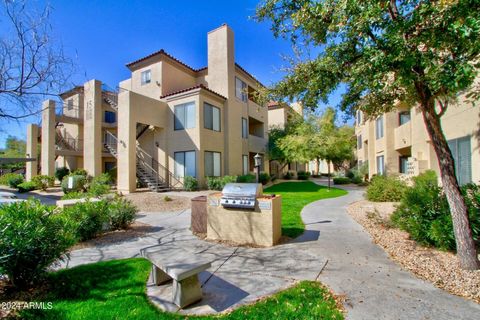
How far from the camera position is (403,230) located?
6.75 metres

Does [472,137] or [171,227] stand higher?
[472,137]

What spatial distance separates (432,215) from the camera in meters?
5.77

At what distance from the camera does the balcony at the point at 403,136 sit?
15578mm

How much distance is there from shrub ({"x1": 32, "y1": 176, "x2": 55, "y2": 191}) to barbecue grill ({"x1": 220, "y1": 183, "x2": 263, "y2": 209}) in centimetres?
2068

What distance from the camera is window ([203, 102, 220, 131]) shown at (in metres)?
17.6

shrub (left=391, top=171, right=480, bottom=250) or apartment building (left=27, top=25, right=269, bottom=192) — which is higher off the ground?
apartment building (left=27, top=25, right=269, bottom=192)

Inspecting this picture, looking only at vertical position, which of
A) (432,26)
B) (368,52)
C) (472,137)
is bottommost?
(472,137)

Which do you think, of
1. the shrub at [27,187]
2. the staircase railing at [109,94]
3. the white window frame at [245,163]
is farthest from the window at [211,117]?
the shrub at [27,187]

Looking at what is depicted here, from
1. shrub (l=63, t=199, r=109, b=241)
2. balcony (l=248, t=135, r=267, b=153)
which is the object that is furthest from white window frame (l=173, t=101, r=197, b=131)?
shrub (l=63, t=199, r=109, b=241)

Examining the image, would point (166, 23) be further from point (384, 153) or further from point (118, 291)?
point (384, 153)

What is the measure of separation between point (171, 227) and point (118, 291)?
4339 mm

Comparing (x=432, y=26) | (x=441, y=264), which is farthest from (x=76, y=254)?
(x=432, y=26)

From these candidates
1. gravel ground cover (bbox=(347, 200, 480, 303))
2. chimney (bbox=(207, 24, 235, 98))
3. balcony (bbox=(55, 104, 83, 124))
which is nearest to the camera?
gravel ground cover (bbox=(347, 200, 480, 303))

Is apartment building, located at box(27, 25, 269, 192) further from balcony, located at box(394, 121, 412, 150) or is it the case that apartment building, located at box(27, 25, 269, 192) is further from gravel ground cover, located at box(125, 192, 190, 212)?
balcony, located at box(394, 121, 412, 150)
